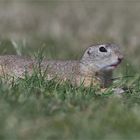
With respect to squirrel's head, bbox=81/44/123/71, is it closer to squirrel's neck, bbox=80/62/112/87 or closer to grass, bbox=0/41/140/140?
squirrel's neck, bbox=80/62/112/87

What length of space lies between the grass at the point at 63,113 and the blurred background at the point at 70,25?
3303mm

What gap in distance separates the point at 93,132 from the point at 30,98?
89 cm

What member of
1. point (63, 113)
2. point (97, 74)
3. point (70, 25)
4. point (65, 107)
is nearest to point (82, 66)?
point (97, 74)

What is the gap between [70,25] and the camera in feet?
43.1

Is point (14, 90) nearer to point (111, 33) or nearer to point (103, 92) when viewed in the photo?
A: point (103, 92)

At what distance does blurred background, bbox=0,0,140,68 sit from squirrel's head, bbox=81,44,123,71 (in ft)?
5.01

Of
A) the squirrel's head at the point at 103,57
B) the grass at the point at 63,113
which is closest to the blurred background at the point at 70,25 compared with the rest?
the squirrel's head at the point at 103,57

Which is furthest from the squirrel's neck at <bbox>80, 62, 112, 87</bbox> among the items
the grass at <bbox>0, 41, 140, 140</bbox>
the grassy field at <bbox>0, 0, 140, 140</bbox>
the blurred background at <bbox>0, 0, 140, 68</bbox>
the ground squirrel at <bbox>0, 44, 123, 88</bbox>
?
the blurred background at <bbox>0, 0, 140, 68</bbox>

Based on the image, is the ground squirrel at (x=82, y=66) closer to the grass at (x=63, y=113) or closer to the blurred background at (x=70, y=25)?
the grass at (x=63, y=113)

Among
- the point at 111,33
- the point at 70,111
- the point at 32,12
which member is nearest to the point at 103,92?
the point at 70,111

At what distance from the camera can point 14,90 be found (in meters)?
5.93

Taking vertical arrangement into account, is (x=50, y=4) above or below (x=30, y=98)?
above

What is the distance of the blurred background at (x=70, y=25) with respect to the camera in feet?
36.7

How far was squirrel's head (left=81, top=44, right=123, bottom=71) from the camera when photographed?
25.4 ft
